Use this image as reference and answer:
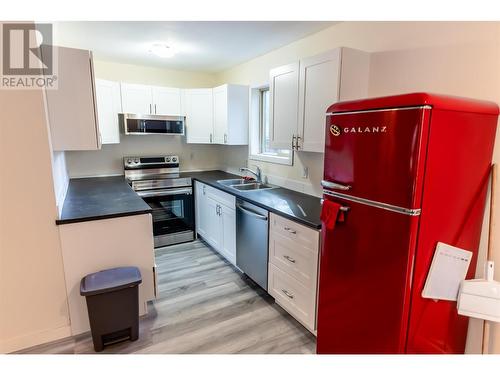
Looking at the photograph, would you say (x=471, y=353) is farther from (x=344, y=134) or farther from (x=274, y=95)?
(x=274, y=95)

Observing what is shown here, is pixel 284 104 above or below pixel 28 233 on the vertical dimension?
above

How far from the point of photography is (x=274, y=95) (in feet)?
9.07

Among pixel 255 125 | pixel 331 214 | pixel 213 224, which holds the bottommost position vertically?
pixel 213 224

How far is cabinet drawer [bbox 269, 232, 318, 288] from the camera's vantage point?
6.72 feet

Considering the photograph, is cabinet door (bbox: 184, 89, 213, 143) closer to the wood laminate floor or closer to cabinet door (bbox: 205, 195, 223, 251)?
cabinet door (bbox: 205, 195, 223, 251)

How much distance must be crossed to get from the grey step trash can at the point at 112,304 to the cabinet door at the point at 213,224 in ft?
4.54

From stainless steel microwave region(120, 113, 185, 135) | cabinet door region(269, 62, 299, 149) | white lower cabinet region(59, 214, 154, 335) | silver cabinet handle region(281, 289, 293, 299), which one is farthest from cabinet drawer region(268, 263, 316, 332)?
stainless steel microwave region(120, 113, 185, 135)

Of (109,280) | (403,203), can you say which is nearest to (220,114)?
(109,280)

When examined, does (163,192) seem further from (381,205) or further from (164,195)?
(381,205)

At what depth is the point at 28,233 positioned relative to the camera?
1945mm

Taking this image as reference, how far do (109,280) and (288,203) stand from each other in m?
1.52

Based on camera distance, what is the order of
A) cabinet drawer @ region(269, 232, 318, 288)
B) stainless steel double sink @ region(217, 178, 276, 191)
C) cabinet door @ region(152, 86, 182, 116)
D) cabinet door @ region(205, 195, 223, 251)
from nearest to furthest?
cabinet drawer @ region(269, 232, 318, 288) → cabinet door @ region(205, 195, 223, 251) → stainless steel double sink @ region(217, 178, 276, 191) → cabinet door @ region(152, 86, 182, 116)

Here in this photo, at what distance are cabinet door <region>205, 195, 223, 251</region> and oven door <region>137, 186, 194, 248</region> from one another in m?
0.38
